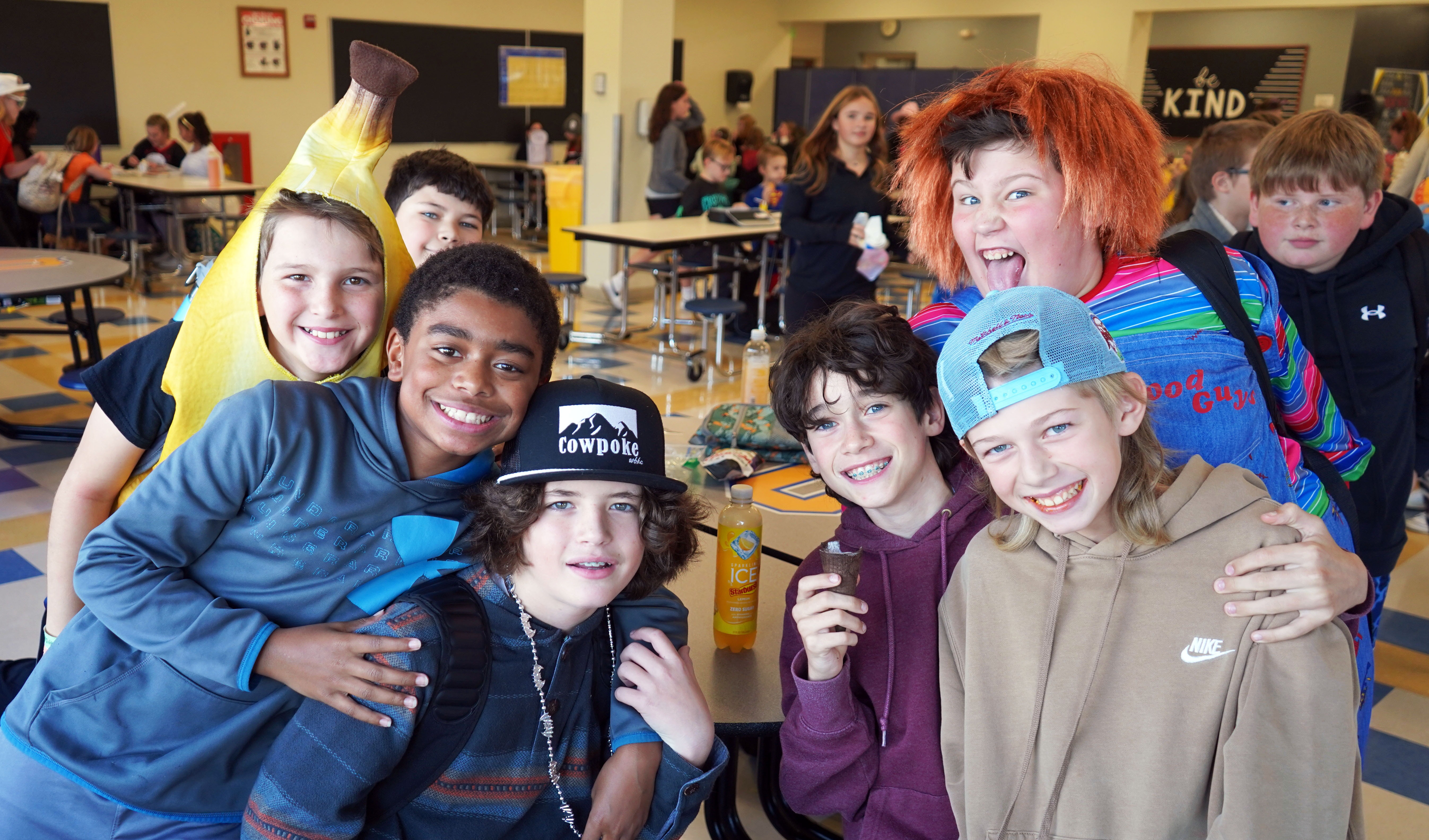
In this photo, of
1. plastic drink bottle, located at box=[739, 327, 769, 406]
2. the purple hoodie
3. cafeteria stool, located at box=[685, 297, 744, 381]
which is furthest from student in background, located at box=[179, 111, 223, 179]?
the purple hoodie

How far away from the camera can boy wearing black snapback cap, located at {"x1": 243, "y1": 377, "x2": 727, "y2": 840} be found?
1391 millimetres

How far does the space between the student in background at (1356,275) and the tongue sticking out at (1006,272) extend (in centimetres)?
129

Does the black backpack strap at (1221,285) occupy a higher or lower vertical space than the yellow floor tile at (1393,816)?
higher

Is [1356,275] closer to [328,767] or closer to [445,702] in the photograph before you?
[445,702]

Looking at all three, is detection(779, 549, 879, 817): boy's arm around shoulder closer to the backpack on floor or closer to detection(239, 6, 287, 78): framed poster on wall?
the backpack on floor

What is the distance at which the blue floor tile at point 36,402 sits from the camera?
5.54 m

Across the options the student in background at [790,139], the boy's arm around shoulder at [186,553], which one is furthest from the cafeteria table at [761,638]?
the student in background at [790,139]

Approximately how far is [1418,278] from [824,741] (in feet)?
7.22

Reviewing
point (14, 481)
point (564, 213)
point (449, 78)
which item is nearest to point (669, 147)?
point (564, 213)

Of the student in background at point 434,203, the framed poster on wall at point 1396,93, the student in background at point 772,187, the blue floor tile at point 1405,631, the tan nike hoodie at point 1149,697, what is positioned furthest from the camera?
the framed poster on wall at point 1396,93

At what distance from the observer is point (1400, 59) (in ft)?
39.3

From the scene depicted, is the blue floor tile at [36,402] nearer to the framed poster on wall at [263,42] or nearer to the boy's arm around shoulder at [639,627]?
the boy's arm around shoulder at [639,627]

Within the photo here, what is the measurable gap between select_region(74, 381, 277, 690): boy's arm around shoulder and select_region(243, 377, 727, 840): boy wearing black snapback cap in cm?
15

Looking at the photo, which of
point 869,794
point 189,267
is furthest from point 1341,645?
point 189,267
